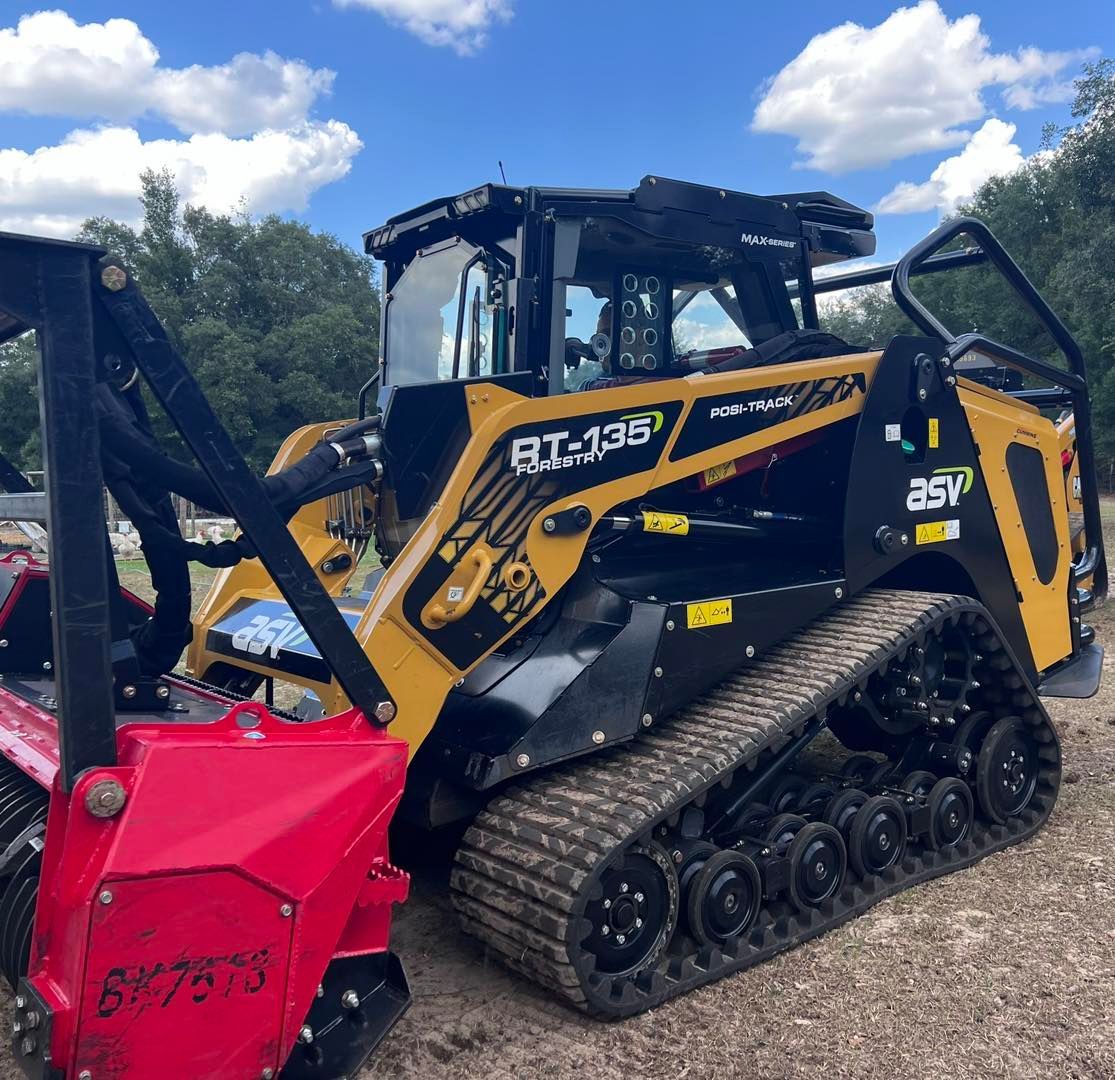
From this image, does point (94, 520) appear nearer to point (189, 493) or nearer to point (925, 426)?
point (189, 493)

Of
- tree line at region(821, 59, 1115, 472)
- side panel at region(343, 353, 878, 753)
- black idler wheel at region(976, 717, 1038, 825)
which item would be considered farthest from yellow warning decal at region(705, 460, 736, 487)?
tree line at region(821, 59, 1115, 472)

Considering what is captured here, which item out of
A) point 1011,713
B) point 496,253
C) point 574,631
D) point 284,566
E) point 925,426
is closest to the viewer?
point 284,566

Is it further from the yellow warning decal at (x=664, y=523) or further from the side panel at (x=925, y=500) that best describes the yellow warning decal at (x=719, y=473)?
the side panel at (x=925, y=500)

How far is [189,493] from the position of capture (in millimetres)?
2971

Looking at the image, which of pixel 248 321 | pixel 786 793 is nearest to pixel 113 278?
pixel 786 793

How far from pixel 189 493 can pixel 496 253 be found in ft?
6.13

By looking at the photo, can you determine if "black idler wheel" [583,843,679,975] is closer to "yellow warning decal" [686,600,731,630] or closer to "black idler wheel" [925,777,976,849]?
"yellow warning decal" [686,600,731,630]

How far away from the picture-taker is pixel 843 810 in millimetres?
4406

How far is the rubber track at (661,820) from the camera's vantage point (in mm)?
3342

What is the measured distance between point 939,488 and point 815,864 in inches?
75.0

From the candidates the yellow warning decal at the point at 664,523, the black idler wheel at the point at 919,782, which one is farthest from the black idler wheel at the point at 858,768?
the yellow warning decal at the point at 664,523

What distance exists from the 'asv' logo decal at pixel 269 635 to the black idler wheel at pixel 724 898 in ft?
5.94

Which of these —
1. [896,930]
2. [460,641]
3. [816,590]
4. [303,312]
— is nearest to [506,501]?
[460,641]

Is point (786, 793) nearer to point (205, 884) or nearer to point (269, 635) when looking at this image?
point (269, 635)
